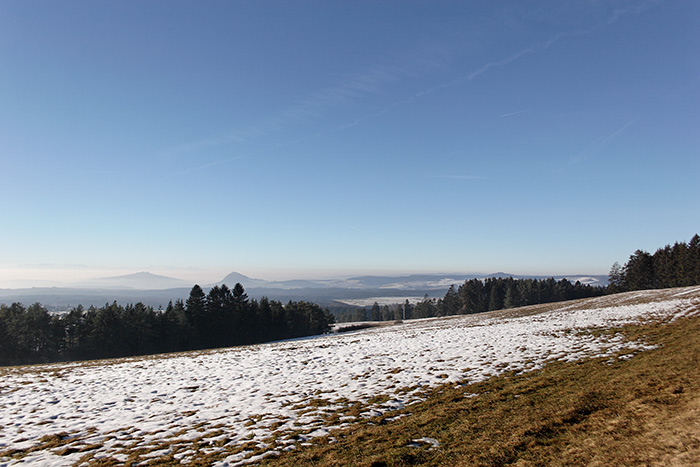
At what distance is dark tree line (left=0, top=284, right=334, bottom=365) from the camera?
2215 inches

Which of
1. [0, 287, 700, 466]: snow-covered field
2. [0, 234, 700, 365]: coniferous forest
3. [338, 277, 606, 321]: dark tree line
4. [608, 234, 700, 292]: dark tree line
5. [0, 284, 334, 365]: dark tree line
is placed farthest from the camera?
[338, 277, 606, 321]: dark tree line

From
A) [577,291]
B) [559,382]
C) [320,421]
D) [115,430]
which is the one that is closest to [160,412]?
[115,430]

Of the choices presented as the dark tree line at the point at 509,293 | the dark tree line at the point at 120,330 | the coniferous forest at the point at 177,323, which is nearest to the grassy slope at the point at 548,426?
the dark tree line at the point at 120,330

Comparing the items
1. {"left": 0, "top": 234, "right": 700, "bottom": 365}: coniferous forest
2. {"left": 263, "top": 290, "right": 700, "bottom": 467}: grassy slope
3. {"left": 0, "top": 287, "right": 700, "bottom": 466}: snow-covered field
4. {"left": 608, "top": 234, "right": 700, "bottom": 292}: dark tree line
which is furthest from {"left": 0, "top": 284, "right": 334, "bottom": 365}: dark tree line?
{"left": 608, "top": 234, "right": 700, "bottom": 292}: dark tree line

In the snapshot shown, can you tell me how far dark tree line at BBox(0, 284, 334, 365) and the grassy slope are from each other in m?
61.0

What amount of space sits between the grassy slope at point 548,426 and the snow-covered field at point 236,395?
1475mm

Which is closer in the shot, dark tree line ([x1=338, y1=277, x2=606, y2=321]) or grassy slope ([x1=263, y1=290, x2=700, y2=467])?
grassy slope ([x1=263, y1=290, x2=700, y2=467])

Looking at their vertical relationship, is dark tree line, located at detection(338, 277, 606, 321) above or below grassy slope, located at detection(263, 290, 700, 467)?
below

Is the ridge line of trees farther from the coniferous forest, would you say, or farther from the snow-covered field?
the snow-covered field

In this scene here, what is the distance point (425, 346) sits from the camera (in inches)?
912

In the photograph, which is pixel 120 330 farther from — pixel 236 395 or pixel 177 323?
pixel 236 395

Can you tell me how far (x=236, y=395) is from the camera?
14102 millimetres

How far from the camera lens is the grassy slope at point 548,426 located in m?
6.87

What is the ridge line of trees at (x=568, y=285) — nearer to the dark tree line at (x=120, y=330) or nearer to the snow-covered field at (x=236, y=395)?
the snow-covered field at (x=236, y=395)
